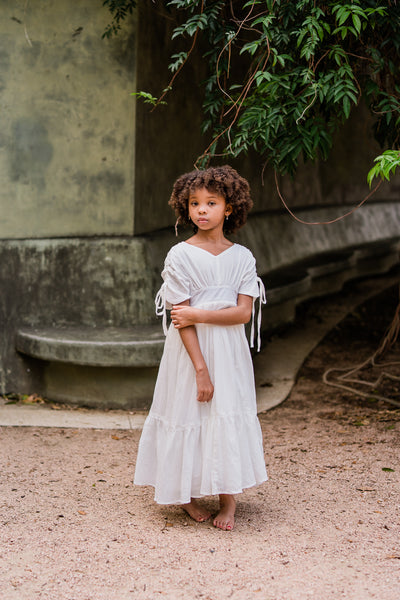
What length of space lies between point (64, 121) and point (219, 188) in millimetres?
2483

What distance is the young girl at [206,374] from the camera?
3.40 meters

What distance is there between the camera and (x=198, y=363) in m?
3.41

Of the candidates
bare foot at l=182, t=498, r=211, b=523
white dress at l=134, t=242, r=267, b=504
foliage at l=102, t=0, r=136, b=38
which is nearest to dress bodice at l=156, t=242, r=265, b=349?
white dress at l=134, t=242, r=267, b=504

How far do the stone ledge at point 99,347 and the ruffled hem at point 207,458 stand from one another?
1686 mm

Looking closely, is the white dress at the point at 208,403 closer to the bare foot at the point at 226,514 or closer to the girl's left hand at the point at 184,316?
the girl's left hand at the point at 184,316

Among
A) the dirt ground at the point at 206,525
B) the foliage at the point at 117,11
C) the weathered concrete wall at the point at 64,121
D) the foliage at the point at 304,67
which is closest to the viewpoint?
the dirt ground at the point at 206,525

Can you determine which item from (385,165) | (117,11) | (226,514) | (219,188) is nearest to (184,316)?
(219,188)

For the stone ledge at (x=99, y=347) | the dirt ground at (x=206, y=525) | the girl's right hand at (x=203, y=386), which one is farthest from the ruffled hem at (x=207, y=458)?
the stone ledge at (x=99, y=347)

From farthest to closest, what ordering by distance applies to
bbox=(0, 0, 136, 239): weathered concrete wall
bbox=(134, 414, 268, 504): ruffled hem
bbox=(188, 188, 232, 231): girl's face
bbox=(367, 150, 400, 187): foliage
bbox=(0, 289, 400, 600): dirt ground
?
bbox=(0, 0, 136, 239): weathered concrete wall, bbox=(367, 150, 400, 187): foliage, bbox=(188, 188, 232, 231): girl's face, bbox=(134, 414, 268, 504): ruffled hem, bbox=(0, 289, 400, 600): dirt ground

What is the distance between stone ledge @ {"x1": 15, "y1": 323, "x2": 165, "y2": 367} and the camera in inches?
206

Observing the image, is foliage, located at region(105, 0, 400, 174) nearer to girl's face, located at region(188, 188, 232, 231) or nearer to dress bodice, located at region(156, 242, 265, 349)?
girl's face, located at region(188, 188, 232, 231)

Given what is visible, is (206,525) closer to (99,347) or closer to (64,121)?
(99,347)

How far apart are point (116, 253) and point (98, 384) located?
99 cm

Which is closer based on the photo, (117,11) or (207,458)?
(207,458)
